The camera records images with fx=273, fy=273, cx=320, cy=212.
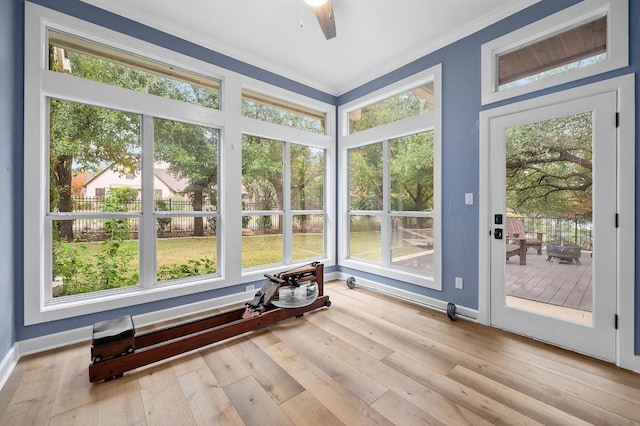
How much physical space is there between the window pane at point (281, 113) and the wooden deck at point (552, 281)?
10.8 ft

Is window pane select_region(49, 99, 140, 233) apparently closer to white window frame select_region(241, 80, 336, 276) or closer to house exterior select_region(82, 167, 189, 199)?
house exterior select_region(82, 167, 189, 199)

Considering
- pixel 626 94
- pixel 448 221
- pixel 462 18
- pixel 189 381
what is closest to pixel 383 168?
pixel 448 221

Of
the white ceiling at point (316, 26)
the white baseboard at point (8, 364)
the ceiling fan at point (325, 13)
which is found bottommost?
the white baseboard at point (8, 364)

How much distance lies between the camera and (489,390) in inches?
72.1

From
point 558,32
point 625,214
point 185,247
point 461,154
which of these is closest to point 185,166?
point 185,247

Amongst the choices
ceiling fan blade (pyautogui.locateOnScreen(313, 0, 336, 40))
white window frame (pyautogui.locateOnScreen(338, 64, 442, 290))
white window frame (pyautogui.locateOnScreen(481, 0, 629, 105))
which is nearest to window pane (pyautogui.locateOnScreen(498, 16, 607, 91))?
white window frame (pyautogui.locateOnScreen(481, 0, 629, 105))

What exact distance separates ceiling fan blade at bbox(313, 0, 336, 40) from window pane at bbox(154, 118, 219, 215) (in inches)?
71.4

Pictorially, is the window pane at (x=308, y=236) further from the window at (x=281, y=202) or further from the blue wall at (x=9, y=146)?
the blue wall at (x=9, y=146)

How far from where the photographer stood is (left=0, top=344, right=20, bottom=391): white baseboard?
1.93 metres

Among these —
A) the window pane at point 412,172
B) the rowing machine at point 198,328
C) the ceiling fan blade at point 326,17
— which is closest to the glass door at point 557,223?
the window pane at point 412,172

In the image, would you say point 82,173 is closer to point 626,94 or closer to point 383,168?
point 383,168

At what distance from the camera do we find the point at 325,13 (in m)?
2.19

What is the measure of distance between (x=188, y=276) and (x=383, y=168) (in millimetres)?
3012

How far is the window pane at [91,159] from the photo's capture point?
2.54 meters
